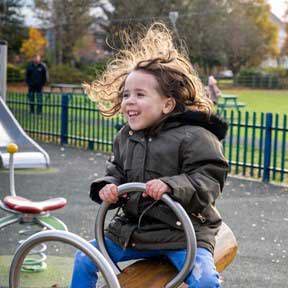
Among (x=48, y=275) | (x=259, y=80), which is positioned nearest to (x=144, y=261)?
(x=48, y=275)

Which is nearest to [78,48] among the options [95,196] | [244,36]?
[244,36]

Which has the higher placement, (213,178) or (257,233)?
(213,178)

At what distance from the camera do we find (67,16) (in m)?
13.0

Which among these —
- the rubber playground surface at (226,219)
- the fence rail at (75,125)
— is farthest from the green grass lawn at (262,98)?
the rubber playground surface at (226,219)

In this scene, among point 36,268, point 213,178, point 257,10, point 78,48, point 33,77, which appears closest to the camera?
point 213,178

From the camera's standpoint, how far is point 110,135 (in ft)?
43.4

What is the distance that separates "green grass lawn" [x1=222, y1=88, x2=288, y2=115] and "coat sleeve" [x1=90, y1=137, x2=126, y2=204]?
71.9 feet

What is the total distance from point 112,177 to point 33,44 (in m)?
25.1

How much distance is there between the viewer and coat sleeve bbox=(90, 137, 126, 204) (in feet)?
9.37

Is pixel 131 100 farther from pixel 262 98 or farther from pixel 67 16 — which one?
pixel 262 98

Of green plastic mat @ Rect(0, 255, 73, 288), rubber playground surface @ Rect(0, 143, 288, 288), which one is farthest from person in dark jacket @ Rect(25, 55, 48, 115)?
green plastic mat @ Rect(0, 255, 73, 288)

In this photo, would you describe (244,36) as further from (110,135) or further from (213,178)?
(213,178)

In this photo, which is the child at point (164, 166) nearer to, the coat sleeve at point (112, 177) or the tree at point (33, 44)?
the coat sleeve at point (112, 177)

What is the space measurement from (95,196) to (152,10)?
10018mm
